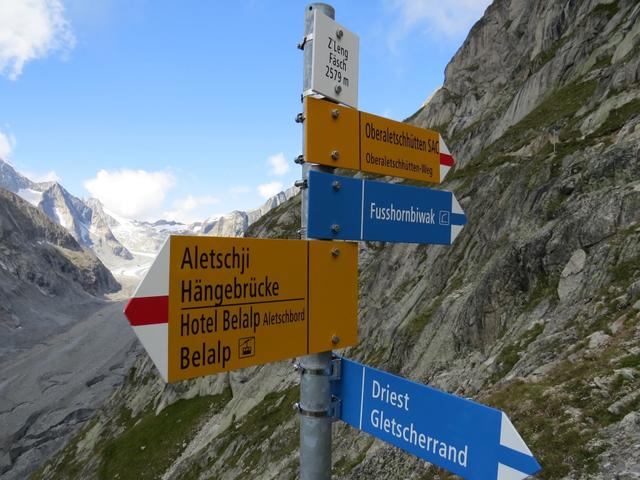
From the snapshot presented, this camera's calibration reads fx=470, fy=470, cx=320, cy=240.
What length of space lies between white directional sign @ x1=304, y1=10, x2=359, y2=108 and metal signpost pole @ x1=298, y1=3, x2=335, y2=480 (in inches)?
3.5

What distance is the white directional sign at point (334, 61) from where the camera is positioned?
4.62 meters

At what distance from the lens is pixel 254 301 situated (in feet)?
13.3

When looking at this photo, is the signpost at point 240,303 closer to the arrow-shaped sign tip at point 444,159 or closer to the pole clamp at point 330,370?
the pole clamp at point 330,370

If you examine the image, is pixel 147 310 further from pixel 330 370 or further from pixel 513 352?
pixel 513 352

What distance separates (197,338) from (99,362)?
192 meters

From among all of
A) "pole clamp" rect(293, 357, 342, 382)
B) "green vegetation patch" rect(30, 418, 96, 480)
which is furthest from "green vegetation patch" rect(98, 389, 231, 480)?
"pole clamp" rect(293, 357, 342, 382)

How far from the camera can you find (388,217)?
5.05 m

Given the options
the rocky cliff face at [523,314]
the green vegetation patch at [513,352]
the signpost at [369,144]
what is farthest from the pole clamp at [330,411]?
the green vegetation patch at [513,352]

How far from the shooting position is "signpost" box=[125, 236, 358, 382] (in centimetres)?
350

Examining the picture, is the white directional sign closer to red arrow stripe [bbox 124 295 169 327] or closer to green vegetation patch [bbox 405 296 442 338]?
red arrow stripe [bbox 124 295 169 327]

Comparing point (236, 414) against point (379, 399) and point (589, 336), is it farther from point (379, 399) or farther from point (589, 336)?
point (379, 399)

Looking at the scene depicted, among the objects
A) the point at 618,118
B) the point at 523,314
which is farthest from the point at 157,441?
the point at 618,118

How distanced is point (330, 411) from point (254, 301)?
137 cm

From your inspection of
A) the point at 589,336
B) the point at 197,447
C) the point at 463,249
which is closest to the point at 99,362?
the point at 197,447
